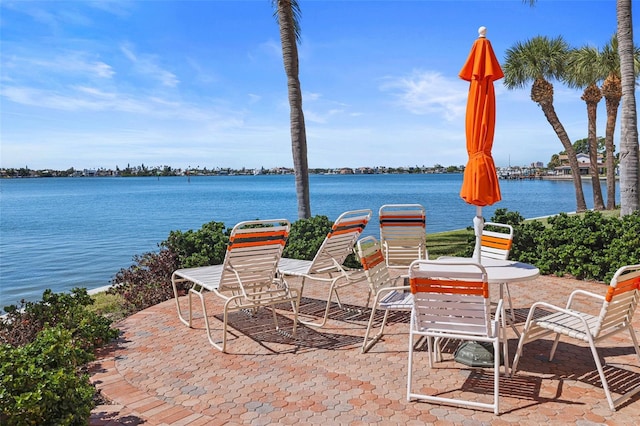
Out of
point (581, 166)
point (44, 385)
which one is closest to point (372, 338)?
point (44, 385)

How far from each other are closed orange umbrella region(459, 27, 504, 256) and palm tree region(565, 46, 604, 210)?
22735 mm

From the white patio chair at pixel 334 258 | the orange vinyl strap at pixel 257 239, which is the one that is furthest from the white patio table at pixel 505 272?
the orange vinyl strap at pixel 257 239

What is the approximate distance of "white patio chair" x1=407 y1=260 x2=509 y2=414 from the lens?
349 cm

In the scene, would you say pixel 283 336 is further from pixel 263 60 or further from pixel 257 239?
pixel 263 60

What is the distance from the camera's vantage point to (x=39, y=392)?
2.77 m

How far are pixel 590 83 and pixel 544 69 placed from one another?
3031mm

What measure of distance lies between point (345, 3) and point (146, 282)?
345 inches

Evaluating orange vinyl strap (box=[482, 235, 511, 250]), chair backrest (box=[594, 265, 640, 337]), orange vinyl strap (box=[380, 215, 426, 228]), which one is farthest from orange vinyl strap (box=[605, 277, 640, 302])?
orange vinyl strap (box=[380, 215, 426, 228])

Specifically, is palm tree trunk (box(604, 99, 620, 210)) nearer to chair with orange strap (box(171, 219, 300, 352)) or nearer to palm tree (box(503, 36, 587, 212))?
palm tree (box(503, 36, 587, 212))

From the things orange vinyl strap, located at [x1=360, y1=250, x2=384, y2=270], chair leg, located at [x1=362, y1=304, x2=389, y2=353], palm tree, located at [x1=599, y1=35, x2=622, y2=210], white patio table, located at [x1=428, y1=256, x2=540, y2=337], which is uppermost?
palm tree, located at [x1=599, y1=35, x2=622, y2=210]

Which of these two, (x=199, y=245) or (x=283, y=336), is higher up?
(x=199, y=245)

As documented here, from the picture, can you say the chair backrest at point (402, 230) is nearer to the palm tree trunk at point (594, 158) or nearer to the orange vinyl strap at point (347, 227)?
the orange vinyl strap at point (347, 227)

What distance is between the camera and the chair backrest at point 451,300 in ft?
11.5

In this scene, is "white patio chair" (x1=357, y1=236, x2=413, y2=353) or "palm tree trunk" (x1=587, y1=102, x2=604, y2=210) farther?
"palm tree trunk" (x1=587, y1=102, x2=604, y2=210)
